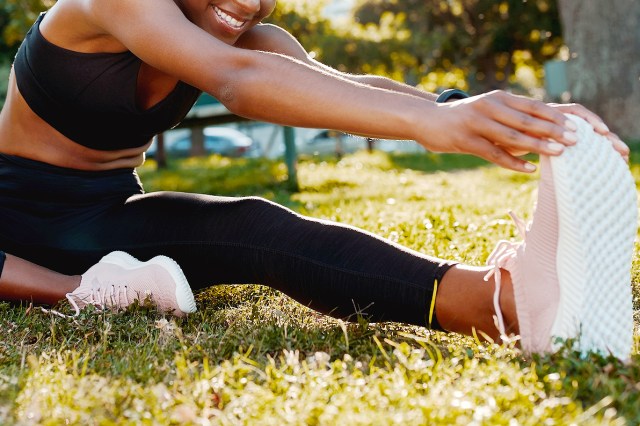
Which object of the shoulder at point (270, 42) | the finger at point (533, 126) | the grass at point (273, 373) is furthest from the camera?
the shoulder at point (270, 42)

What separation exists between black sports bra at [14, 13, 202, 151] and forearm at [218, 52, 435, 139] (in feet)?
1.96

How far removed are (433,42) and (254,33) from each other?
64.6ft

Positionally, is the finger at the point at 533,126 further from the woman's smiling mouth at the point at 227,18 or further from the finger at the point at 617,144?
the woman's smiling mouth at the point at 227,18

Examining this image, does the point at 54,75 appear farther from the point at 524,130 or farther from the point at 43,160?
the point at 524,130

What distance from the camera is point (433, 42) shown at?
857 inches

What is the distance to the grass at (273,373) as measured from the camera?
1455mm

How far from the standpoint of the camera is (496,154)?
1634 millimetres

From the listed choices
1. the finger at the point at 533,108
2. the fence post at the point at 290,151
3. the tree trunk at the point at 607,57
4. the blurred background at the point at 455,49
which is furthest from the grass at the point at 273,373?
the tree trunk at the point at 607,57

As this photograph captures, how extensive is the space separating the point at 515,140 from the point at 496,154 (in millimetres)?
55

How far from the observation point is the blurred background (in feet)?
38.3

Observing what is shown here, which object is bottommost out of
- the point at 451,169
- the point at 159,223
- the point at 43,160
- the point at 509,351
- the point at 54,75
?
the point at 451,169

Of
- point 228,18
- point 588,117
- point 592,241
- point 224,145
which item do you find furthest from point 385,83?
point 224,145

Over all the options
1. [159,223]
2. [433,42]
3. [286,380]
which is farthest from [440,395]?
[433,42]

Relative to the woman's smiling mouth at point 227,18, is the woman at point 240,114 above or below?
below
